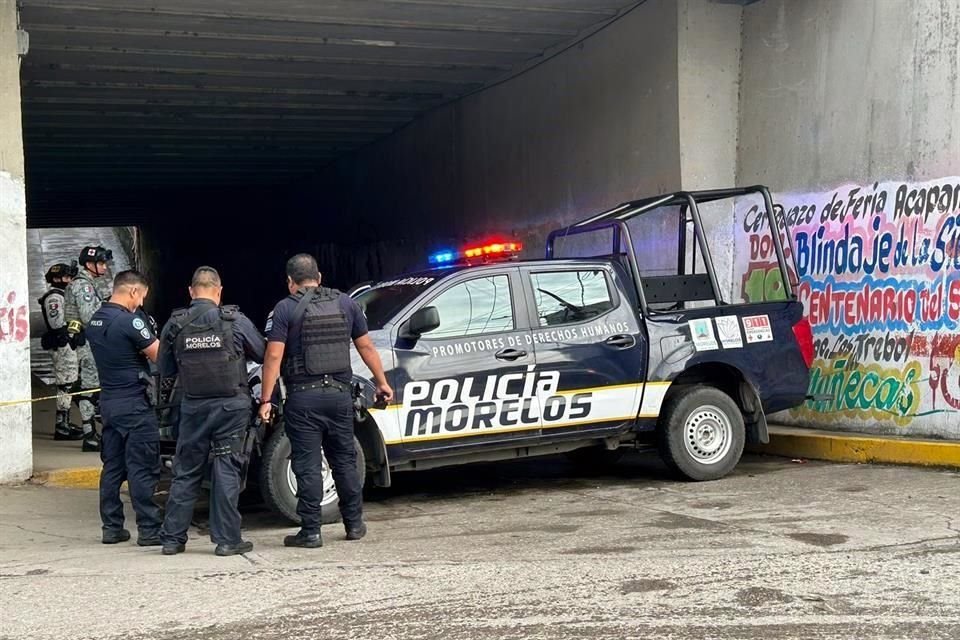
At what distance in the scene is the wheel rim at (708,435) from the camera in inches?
338

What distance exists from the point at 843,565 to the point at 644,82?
7.05 metres

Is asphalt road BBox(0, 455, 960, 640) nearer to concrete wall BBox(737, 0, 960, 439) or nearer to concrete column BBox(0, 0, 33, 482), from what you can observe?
concrete column BBox(0, 0, 33, 482)

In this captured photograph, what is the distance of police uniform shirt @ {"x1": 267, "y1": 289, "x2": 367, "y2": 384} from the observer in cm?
649

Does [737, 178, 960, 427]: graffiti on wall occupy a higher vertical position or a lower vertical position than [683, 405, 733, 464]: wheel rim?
higher

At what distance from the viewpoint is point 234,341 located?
6.43m

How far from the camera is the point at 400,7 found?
1198 cm

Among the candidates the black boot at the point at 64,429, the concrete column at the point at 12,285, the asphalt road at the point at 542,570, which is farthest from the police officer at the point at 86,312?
the asphalt road at the point at 542,570

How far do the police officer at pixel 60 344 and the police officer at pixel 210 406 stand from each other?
463 centimetres

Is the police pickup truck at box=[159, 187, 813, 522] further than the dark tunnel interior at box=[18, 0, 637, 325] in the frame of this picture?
No

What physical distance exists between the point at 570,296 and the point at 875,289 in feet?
10.6

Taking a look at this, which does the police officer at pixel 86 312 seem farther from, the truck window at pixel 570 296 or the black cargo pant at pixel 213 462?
the truck window at pixel 570 296

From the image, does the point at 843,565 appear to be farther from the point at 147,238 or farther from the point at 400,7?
the point at 147,238

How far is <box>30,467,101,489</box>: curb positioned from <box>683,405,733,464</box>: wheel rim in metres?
4.92

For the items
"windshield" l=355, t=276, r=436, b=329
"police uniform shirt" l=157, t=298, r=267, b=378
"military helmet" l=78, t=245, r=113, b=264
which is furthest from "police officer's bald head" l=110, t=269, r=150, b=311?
"military helmet" l=78, t=245, r=113, b=264
